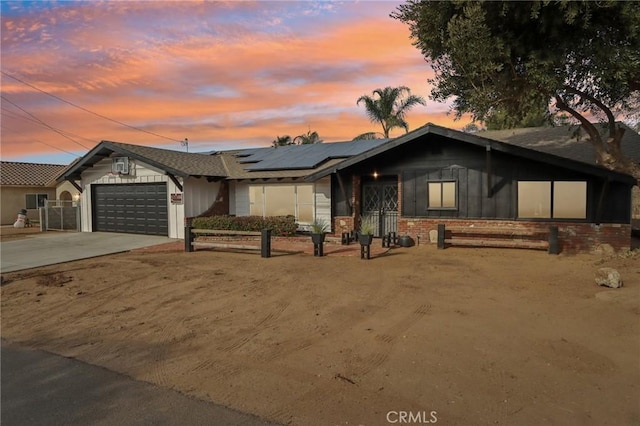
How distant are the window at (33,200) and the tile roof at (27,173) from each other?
90 cm

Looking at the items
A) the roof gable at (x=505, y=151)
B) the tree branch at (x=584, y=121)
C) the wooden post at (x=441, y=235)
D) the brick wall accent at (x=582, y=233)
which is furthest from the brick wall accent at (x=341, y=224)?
the tree branch at (x=584, y=121)

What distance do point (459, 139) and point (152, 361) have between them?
34.1 feet

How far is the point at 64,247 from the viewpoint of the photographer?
46.4ft

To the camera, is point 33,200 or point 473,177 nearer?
point 473,177

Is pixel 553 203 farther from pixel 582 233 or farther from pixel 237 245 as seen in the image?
pixel 237 245

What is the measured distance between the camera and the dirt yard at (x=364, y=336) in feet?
11.6

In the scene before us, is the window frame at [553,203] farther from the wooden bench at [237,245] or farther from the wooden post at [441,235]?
the wooden bench at [237,245]

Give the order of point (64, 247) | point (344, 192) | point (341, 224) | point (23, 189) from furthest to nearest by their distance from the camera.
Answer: point (23, 189), point (341, 224), point (344, 192), point (64, 247)

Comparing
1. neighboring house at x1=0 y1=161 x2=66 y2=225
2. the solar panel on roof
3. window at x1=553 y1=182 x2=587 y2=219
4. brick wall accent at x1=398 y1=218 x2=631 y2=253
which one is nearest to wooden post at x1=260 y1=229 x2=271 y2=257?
the solar panel on roof

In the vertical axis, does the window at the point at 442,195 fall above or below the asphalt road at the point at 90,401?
above

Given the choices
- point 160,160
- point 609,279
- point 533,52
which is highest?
point 533,52

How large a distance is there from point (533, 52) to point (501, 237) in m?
5.40

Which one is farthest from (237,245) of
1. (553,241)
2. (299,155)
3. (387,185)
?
(553,241)

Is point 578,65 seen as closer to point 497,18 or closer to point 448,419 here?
point 497,18
